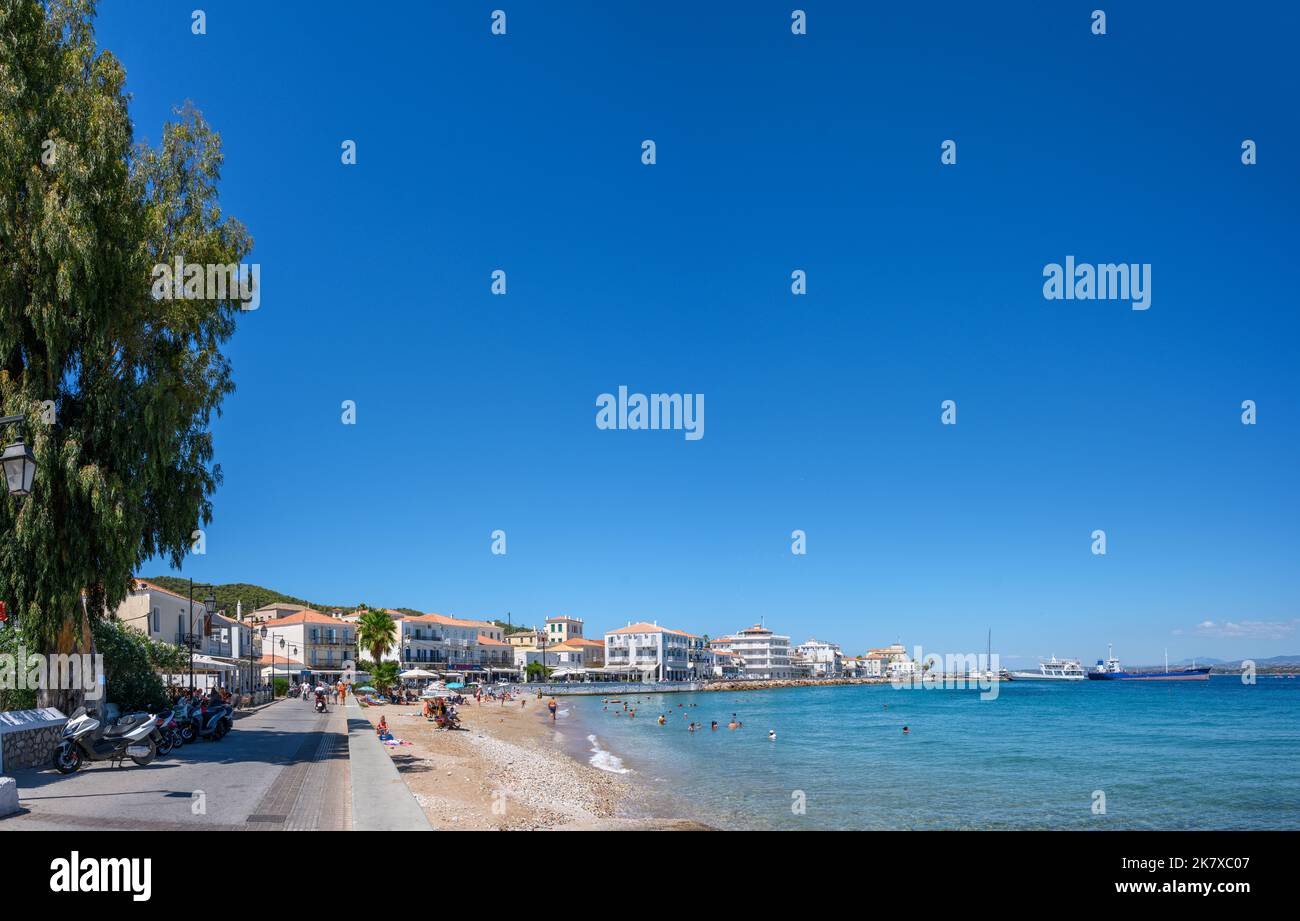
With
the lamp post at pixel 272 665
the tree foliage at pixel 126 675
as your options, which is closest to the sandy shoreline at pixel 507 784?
the tree foliage at pixel 126 675

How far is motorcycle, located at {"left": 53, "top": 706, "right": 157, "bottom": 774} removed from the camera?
47.3 feet

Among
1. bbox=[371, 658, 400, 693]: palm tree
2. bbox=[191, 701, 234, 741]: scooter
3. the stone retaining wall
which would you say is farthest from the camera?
bbox=[371, 658, 400, 693]: palm tree

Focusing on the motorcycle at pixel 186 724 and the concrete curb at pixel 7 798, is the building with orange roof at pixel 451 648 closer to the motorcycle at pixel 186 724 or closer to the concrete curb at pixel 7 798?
the motorcycle at pixel 186 724

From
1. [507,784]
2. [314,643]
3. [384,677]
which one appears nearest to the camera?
[507,784]

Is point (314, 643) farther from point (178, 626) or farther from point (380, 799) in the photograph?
point (380, 799)

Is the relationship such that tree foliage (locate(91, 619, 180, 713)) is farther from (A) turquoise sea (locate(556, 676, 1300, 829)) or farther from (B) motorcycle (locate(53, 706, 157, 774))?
(A) turquoise sea (locate(556, 676, 1300, 829))

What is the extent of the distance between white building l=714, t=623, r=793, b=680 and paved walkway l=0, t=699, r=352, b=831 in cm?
16220

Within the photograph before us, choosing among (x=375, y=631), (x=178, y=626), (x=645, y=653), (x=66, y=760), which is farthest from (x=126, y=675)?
(x=645, y=653)

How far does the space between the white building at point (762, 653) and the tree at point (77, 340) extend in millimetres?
164197

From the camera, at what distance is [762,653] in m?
179

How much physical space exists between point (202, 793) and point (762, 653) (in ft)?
571

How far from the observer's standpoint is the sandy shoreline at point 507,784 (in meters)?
15.0

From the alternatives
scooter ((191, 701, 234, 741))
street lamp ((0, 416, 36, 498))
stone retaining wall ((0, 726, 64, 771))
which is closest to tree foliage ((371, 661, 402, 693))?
scooter ((191, 701, 234, 741))
